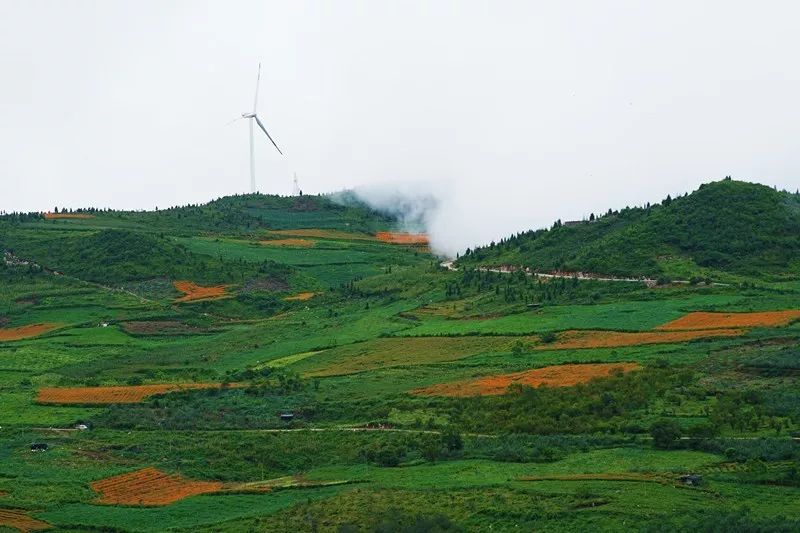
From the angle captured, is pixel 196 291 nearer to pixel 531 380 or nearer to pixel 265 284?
pixel 265 284

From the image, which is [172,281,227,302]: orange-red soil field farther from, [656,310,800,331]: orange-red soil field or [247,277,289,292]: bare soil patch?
[656,310,800,331]: orange-red soil field

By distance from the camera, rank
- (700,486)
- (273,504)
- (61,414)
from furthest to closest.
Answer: (61,414), (273,504), (700,486)

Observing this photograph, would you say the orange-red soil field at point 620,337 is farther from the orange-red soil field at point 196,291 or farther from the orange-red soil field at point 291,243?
the orange-red soil field at point 291,243

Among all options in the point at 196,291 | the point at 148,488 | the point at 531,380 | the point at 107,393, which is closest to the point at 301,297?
the point at 196,291

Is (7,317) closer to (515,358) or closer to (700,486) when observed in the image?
(515,358)

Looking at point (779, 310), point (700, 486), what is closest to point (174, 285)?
point (779, 310)

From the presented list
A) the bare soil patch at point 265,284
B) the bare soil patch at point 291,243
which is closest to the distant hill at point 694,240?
the bare soil patch at point 265,284

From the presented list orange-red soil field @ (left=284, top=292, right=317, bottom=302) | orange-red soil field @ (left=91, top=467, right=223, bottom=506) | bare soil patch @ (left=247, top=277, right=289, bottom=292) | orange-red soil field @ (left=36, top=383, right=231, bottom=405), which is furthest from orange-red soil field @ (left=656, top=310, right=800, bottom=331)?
bare soil patch @ (left=247, top=277, right=289, bottom=292)
